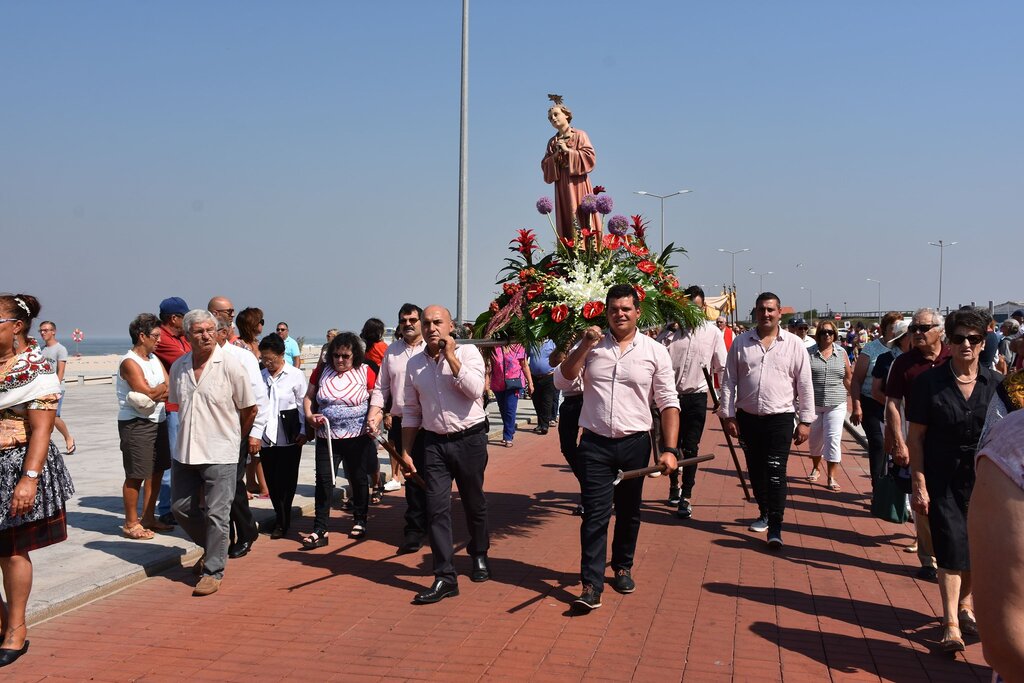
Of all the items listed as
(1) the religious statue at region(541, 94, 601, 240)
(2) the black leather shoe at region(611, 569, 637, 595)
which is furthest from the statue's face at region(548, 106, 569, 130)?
(2) the black leather shoe at region(611, 569, 637, 595)

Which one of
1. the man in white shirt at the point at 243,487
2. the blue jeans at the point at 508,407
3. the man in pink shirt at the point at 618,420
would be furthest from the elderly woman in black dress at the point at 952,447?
the blue jeans at the point at 508,407

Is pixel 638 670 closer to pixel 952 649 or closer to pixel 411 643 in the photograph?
pixel 411 643

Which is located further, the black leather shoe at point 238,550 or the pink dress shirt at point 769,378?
the pink dress shirt at point 769,378

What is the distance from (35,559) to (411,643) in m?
3.46

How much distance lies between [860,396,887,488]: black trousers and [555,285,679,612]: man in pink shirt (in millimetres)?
3825

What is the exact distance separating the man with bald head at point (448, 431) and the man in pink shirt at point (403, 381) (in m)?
0.73

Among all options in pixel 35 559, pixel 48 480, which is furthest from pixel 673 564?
pixel 35 559

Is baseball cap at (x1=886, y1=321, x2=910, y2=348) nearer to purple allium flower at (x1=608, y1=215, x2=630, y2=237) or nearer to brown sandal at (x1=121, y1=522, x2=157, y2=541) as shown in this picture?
purple allium flower at (x1=608, y1=215, x2=630, y2=237)

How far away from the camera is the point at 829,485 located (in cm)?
1073

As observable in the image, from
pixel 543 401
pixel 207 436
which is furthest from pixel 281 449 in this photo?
pixel 543 401

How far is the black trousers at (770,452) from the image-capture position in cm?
779

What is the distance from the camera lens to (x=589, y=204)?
833 cm

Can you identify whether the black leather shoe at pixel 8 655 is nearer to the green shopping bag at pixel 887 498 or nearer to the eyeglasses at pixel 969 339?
the eyeglasses at pixel 969 339

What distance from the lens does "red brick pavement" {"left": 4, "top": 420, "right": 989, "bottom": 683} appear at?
5047 millimetres
